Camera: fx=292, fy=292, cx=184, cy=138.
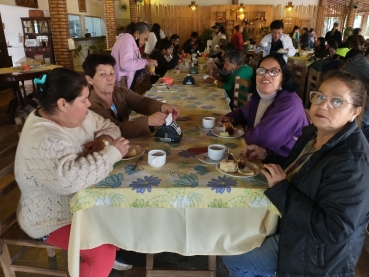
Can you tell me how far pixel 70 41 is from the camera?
22.1ft

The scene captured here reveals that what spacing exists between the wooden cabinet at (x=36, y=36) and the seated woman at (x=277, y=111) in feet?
26.2

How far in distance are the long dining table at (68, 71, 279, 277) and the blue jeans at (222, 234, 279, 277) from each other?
0.09 ft

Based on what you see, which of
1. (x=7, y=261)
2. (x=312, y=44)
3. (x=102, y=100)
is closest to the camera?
(x=7, y=261)

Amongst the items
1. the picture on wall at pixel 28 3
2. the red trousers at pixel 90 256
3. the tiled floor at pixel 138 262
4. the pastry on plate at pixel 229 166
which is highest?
the picture on wall at pixel 28 3

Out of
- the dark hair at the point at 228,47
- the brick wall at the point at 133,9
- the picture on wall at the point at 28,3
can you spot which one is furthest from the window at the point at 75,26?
the dark hair at the point at 228,47

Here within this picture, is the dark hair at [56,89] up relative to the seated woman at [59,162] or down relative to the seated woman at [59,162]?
up

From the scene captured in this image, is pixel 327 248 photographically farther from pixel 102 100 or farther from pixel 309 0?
pixel 309 0

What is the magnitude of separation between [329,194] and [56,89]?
3.83ft

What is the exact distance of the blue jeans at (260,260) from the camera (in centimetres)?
130

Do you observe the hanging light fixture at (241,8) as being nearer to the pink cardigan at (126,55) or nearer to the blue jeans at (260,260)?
the pink cardigan at (126,55)

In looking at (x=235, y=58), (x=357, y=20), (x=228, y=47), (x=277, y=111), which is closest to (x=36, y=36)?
(x=228, y=47)

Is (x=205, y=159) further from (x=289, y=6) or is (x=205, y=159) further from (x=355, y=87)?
(x=289, y=6)

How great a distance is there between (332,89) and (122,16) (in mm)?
13246

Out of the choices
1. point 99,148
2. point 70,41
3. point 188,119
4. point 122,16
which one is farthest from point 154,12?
point 99,148
